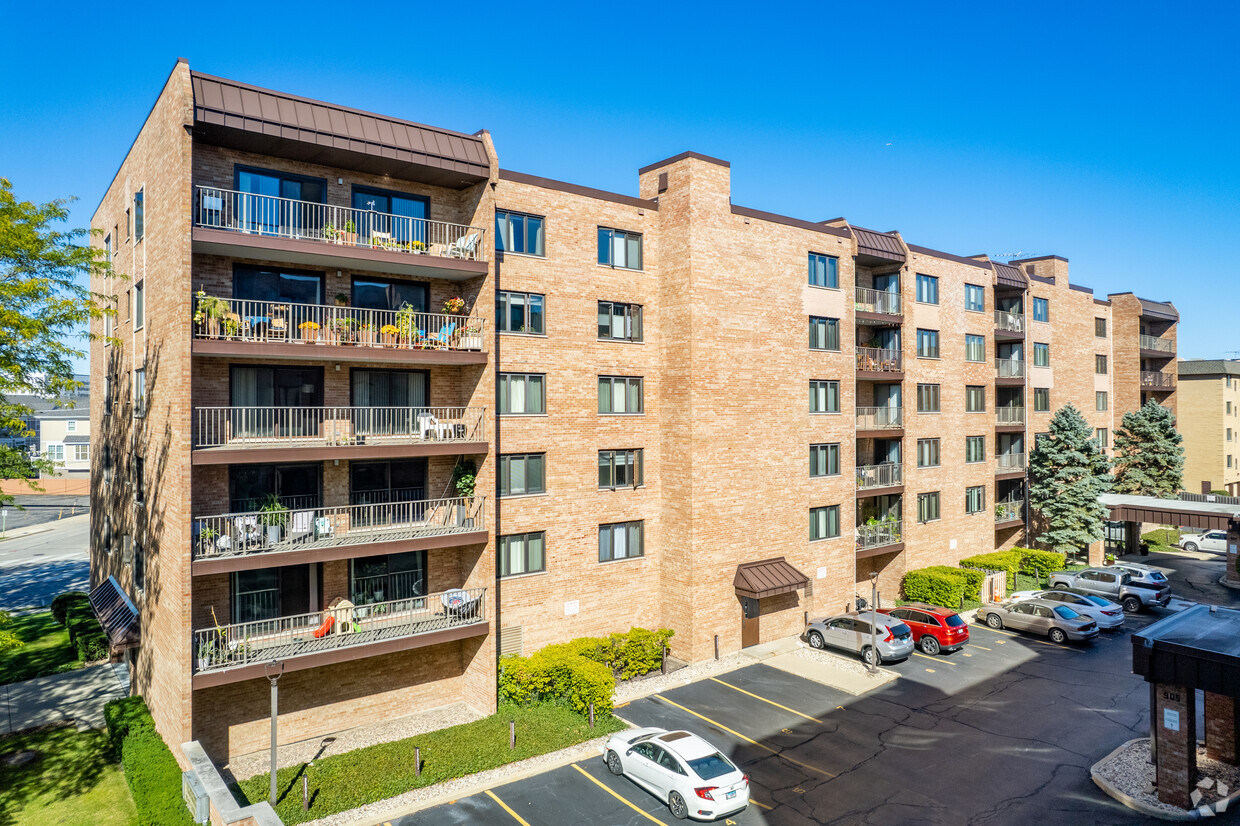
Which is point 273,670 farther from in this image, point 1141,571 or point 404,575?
point 1141,571

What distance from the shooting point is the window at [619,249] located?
80.3ft

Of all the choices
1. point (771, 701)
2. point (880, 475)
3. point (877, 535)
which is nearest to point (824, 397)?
point (880, 475)

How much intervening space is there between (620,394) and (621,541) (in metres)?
5.05

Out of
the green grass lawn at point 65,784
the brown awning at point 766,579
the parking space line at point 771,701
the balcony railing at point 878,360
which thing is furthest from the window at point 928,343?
the green grass lawn at point 65,784

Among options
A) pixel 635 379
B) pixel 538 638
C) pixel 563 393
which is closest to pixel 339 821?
pixel 538 638

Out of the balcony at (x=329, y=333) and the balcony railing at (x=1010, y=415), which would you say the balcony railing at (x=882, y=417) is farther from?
the balcony at (x=329, y=333)

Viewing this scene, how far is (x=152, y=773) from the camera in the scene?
15859 millimetres

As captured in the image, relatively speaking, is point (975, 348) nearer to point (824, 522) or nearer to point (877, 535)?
point (877, 535)

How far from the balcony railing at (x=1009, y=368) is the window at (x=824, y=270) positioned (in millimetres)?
15092

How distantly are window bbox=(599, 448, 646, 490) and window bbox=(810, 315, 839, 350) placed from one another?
28.7 ft

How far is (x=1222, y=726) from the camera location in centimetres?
1689

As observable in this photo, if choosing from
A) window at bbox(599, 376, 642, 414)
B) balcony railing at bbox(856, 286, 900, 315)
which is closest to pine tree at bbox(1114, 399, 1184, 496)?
balcony railing at bbox(856, 286, 900, 315)

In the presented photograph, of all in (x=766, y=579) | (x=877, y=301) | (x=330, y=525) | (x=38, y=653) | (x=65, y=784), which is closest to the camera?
(x=65, y=784)

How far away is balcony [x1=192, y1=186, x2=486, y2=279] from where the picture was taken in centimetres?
1744
